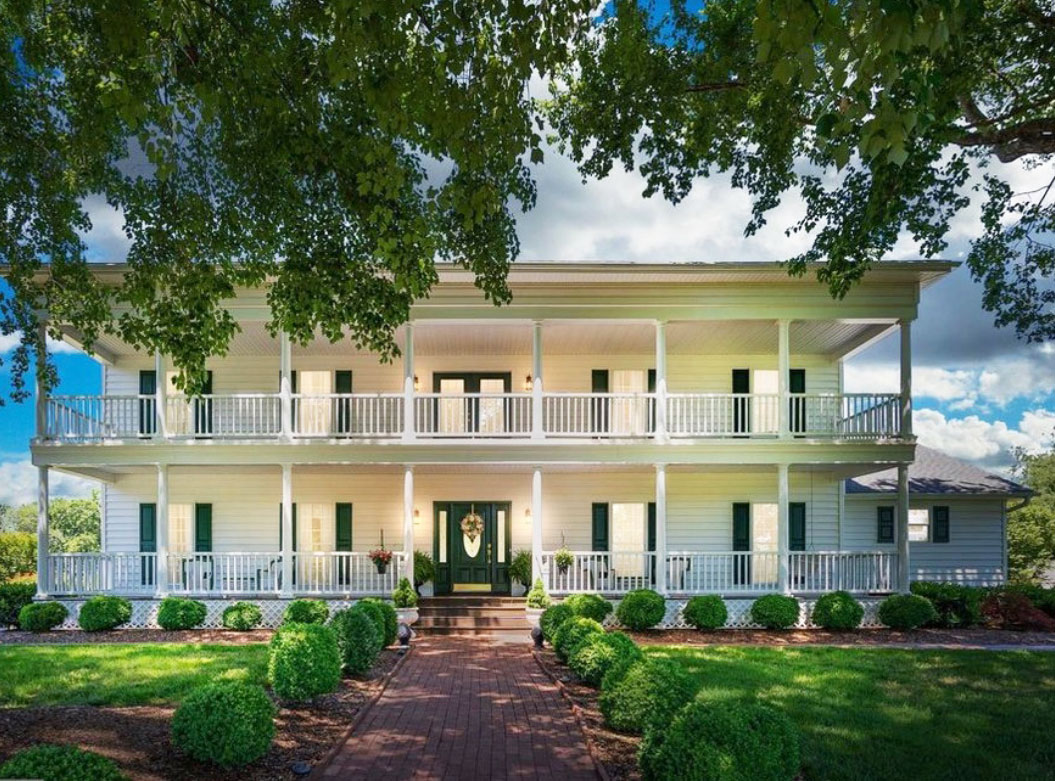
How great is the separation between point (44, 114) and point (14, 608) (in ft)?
38.0

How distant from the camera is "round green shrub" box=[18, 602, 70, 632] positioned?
16.4 meters

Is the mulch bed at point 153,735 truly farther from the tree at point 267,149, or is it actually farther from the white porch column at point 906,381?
the white porch column at point 906,381

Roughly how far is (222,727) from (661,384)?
12.3 metres

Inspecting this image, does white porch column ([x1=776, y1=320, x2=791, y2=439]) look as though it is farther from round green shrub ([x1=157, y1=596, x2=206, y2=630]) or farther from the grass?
round green shrub ([x1=157, y1=596, x2=206, y2=630])

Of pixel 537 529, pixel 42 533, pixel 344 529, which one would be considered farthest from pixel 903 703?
pixel 42 533

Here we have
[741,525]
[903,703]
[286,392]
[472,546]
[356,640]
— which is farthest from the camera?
[741,525]

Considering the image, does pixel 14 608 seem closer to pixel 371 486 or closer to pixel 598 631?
pixel 371 486

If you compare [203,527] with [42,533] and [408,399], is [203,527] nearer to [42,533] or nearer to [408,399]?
[42,533]

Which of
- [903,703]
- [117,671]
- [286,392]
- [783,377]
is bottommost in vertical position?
[117,671]

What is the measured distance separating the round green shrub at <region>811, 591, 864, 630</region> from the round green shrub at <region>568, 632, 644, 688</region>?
24.3 ft

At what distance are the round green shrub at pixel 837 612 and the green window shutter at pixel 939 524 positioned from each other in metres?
7.34

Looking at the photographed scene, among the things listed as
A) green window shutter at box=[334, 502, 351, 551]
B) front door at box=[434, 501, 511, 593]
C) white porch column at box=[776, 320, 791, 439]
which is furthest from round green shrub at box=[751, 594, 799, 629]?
green window shutter at box=[334, 502, 351, 551]

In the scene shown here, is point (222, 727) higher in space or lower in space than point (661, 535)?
lower

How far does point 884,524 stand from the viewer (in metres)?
22.0
